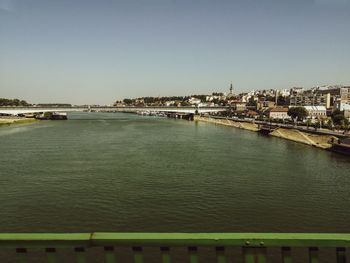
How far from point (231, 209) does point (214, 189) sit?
2.67 m

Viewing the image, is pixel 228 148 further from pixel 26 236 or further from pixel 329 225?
pixel 26 236

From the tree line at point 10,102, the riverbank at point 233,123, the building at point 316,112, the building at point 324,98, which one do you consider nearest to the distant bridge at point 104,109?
the riverbank at point 233,123

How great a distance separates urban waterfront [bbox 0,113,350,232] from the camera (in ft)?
33.6

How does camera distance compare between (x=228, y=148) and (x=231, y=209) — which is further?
(x=228, y=148)

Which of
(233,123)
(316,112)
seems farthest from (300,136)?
(316,112)

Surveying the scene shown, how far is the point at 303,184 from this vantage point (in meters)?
15.9

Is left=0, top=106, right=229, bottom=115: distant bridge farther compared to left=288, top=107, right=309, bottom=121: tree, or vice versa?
left=0, top=106, right=229, bottom=115: distant bridge

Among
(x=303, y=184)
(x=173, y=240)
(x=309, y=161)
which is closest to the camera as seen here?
(x=173, y=240)

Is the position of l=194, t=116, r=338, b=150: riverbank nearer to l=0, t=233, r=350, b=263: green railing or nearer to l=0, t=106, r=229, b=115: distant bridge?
l=0, t=106, r=229, b=115: distant bridge

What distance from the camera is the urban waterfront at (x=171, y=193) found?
33.6 ft

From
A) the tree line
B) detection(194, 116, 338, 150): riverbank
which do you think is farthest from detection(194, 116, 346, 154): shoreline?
the tree line

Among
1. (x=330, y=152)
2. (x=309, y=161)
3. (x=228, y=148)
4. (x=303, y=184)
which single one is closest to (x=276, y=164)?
(x=309, y=161)

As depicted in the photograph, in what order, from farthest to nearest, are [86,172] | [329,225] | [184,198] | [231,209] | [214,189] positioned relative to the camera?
[86,172], [214,189], [184,198], [231,209], [329,225]

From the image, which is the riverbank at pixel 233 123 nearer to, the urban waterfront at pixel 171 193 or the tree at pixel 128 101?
the urban waterfront at pixel 171 193
